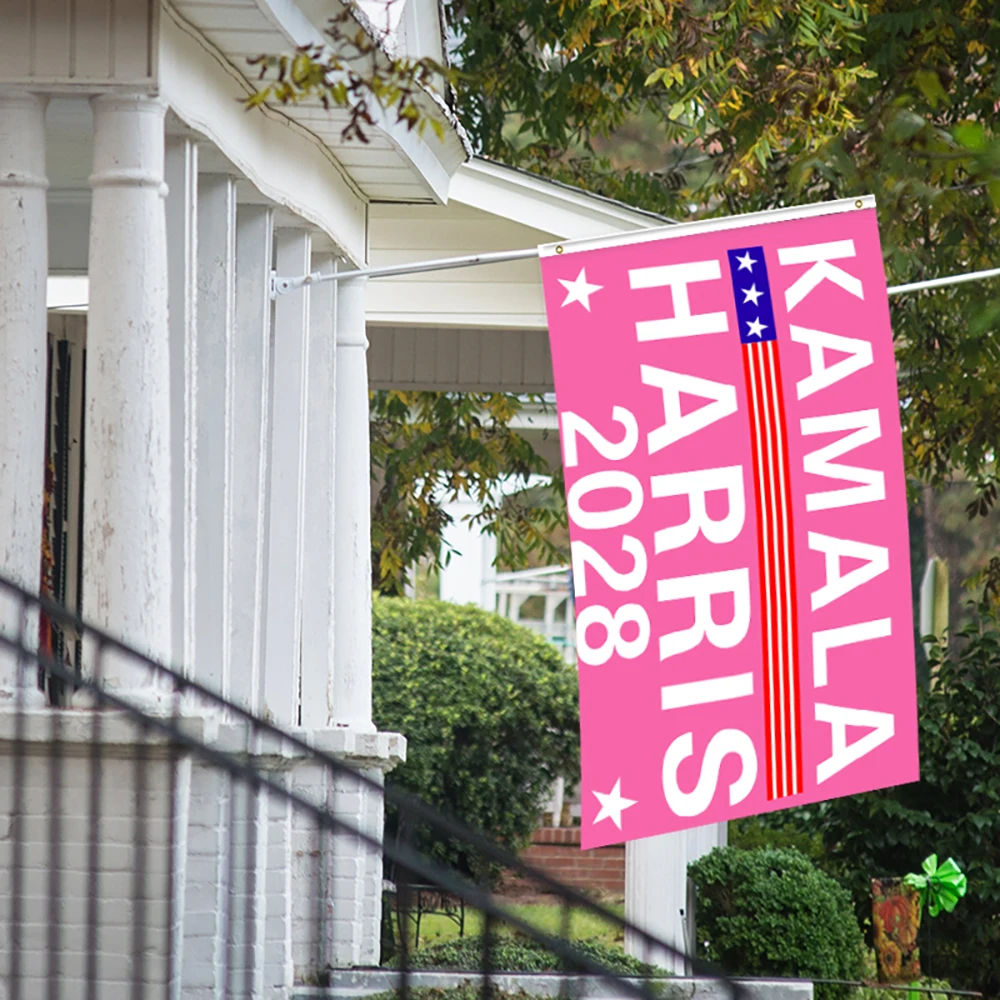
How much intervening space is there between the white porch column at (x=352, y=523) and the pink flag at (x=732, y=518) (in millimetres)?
2058

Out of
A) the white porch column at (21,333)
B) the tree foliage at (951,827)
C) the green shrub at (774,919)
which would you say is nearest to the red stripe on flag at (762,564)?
the white porch column at (21,333)

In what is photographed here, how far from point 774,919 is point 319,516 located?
3.61m

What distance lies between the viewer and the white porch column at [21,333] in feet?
17.7

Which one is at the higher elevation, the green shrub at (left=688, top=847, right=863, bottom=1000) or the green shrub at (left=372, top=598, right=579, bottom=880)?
the green shrub at (left=372, top=598, right=579, bottom=880)

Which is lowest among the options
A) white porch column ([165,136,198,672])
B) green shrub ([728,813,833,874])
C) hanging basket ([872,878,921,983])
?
hanging basket ([872,878,921,983])

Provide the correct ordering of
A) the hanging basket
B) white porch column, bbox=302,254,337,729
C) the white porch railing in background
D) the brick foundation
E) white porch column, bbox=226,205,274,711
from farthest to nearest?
the white porch railing in background
the brick foundation
the hanging basket
white porch column, bbox=302,254,337,729
white porch column, bbox=226,205,274,711

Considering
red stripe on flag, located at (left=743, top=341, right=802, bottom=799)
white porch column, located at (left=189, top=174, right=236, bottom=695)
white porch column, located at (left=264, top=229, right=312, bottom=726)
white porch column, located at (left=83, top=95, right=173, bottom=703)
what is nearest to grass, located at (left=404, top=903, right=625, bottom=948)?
white porch column, located at (left=264, top=229, right=312, bottom=726)

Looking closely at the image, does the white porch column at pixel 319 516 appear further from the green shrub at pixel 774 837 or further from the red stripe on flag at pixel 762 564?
the green shrub at pixel 774 837

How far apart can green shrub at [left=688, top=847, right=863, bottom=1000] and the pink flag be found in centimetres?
377

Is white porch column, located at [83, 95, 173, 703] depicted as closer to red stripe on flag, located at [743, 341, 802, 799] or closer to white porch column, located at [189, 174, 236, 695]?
white porch column, located at [189, 174, 236, 695]

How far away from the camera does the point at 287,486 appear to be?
7340 millimetres

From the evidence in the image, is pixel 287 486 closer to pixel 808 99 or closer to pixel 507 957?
pixel 507 957

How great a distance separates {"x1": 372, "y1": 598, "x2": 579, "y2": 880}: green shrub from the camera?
14.5 m

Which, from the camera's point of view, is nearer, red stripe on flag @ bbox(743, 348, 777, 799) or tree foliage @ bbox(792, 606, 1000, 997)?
red stripe on flag @ bbox(743, 348, 777, 799)
